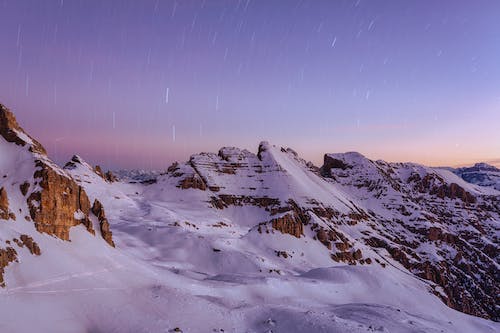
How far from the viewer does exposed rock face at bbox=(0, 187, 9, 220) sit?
40219 millimetres

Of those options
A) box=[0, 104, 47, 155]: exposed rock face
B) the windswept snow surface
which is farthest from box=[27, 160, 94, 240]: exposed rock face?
box=[0, 104, 47, 155]: exposed rock face

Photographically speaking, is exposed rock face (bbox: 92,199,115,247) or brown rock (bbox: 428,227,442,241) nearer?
exposed rock face (bbox: 92,199,115,247)

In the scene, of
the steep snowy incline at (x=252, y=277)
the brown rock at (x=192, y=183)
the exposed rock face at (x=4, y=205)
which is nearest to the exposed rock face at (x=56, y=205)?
the exposed rock face at (x=4, y=205)

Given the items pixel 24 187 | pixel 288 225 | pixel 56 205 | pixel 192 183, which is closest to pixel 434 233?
pixel 288 225

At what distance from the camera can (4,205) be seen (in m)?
41.0

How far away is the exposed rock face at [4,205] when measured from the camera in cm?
4022

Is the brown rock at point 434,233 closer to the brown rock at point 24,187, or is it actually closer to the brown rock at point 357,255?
the brown rock at point 357,255

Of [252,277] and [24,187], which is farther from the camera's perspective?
[252,277]

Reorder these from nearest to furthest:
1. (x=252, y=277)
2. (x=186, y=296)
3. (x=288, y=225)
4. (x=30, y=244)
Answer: (x=30, y=244)
(x=186, y=296)
(x=252, y=277)
(x=288, y=225)

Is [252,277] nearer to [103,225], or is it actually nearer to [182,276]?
[182,276]

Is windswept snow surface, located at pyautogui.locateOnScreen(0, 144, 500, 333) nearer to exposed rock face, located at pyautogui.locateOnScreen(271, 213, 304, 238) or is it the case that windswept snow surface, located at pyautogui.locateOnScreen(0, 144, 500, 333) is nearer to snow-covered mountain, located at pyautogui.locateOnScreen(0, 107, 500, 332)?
snow-covered mountain, located at pyautogui.locateOnScreen(0, 107, 500, 332)

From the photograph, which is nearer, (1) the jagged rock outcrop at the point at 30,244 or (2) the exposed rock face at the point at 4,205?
(1) the jagged rock outcrop at the point at 30,244

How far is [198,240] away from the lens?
327 feet

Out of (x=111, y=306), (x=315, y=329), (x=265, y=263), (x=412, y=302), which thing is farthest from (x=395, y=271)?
(x=111, y=306)
